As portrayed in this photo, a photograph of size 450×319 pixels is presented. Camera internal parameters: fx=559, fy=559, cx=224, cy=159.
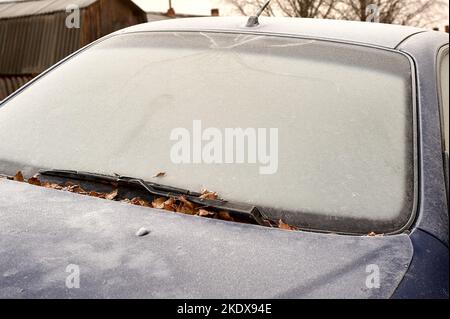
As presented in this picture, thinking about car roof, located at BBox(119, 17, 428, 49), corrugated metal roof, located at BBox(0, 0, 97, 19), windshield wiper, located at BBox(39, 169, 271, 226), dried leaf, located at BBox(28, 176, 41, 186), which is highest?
car roof, located at BBox(119, 17, 428, 49)

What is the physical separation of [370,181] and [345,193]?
0.26ft

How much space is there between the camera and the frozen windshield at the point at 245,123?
1532mm

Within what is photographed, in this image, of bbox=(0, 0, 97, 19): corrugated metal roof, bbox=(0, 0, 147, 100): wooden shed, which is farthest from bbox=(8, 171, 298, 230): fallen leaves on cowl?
bbox=(0, 0, 97, 19): corrugated metal roof

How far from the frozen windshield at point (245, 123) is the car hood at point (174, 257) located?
17 cm

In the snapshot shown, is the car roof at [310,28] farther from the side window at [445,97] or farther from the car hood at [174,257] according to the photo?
the car hood at [174,257]

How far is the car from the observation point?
1.18m

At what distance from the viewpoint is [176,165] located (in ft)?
5.60

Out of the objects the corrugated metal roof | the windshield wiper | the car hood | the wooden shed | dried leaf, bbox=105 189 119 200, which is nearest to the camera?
the car hood

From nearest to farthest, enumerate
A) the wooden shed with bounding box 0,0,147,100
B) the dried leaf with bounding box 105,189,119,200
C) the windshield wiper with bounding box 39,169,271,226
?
the windshield wiper with bounding box 39,169,271,226, the dried leaf with bounding box 105,189,119,200, the wooden shed with bounding box 0,0,147,100

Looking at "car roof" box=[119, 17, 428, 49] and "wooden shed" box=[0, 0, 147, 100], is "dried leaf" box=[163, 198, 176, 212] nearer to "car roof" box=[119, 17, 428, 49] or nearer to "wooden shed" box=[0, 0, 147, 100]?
"car roof" box=[119, 17, 428, 49]

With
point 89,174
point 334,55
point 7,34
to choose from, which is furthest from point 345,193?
point 7,34

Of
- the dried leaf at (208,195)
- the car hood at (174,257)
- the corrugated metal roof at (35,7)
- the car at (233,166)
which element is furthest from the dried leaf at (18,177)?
the corrugated metal roof at (35,7)

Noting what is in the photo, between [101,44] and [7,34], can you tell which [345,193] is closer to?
[101,44]

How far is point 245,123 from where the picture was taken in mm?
1754
